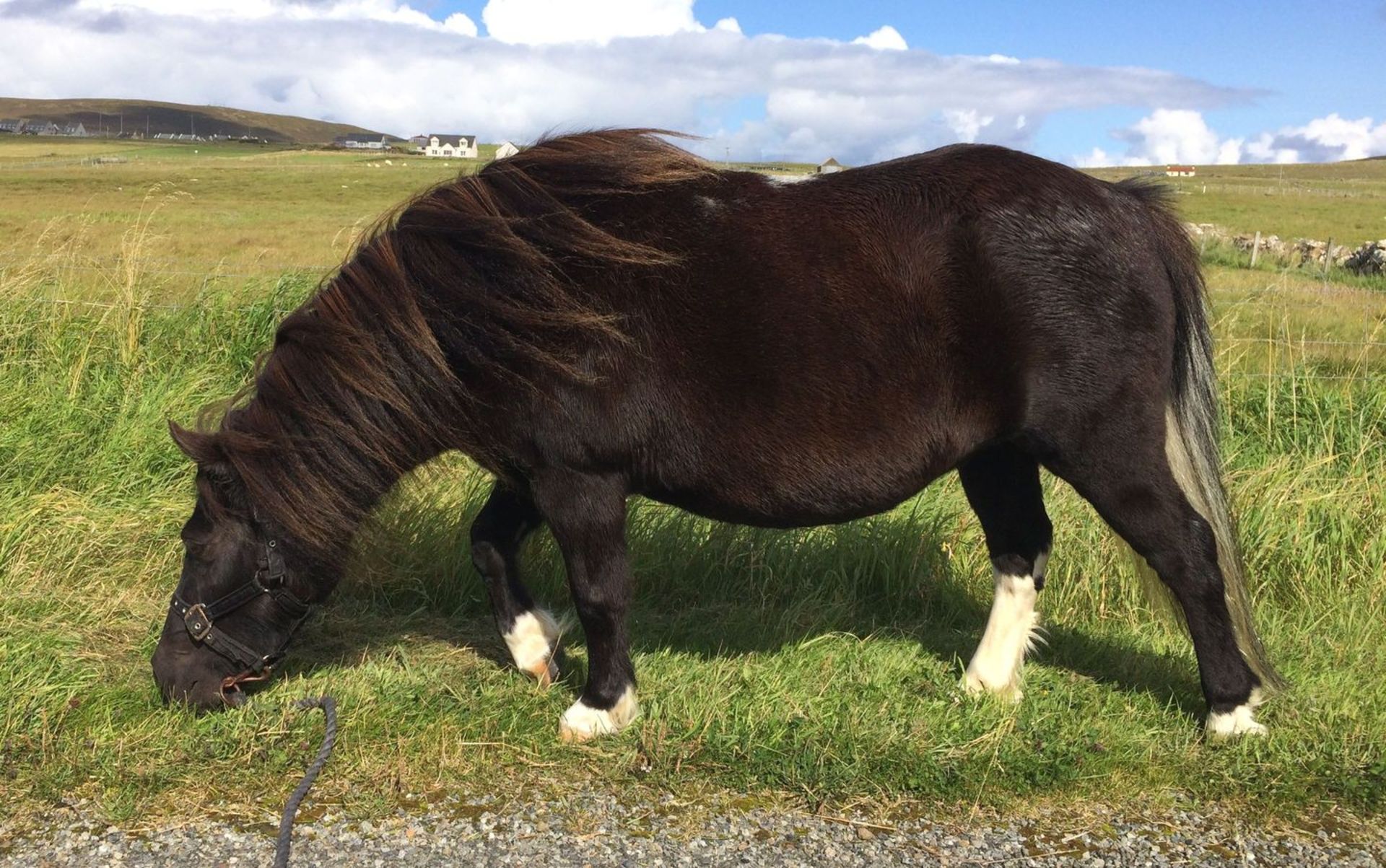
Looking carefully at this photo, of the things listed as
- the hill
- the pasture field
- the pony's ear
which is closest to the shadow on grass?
the pasture field

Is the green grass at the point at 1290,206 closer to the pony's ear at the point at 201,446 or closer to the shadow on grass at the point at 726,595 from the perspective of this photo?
Answer: the shadow on grass at the point at 726,595

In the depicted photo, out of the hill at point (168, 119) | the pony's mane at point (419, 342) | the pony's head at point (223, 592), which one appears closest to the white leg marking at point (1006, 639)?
the pony's mane at point (419, 342)

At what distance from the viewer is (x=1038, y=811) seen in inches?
124

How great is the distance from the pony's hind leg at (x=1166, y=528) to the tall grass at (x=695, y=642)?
7.6 inches

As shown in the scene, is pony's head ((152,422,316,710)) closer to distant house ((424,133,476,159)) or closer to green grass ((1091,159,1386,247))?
green grass ((1091,159,1386,247))

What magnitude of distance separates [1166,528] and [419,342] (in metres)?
2.54

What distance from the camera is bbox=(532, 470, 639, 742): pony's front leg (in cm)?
346

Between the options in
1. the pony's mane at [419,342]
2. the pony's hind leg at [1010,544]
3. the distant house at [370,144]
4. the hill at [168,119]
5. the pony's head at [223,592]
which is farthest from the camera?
the hill at [168,119]

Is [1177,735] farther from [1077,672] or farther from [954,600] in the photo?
[954,600]

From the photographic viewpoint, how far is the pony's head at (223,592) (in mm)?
3479

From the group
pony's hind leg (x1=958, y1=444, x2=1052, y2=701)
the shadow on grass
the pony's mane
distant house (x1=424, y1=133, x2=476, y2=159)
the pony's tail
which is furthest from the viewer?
distant house (x1=424, y1=133, x2=476, y2=159)

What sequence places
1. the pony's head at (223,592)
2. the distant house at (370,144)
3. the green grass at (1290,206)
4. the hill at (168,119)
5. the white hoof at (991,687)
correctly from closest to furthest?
the pony's head at (223,592) → the white hoof at (991,687) → the green grass at (1290,206) → the distant house at (370,144) → the hill at (168,119)

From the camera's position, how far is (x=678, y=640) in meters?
4.39

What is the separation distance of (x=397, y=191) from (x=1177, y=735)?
54.5m
